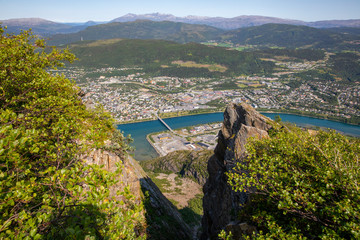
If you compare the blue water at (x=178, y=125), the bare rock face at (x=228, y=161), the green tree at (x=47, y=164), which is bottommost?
the blue water at (x=178, y=125)

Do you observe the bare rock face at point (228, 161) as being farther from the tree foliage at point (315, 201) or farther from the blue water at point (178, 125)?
the blue water at point (178, 125)

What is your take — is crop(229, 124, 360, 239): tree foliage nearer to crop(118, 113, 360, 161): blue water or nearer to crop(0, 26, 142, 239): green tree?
crop(0, 26, 142, 239): green tree

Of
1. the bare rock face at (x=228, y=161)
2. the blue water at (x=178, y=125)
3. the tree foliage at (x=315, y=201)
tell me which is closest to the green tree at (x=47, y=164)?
the tree foliage at (x=315, y=201)

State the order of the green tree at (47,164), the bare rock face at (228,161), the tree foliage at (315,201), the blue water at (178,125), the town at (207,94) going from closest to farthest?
1. the green tree at (47,164)
2. the tree foliage at (315,201)
3. the bare rock face at (228,161)
4. the blue water at (178,125)
5. the town at (207,94)

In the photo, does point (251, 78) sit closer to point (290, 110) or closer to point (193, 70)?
point (193, 70)

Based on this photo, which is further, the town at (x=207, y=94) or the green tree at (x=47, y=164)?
the town at (x=207, y=94)

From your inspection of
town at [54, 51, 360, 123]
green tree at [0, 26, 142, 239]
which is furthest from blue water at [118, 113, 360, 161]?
green tree at [0, 26, 142, 239]

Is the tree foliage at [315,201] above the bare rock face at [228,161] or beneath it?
above

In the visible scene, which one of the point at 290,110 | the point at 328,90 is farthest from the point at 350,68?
the point at 290,110
